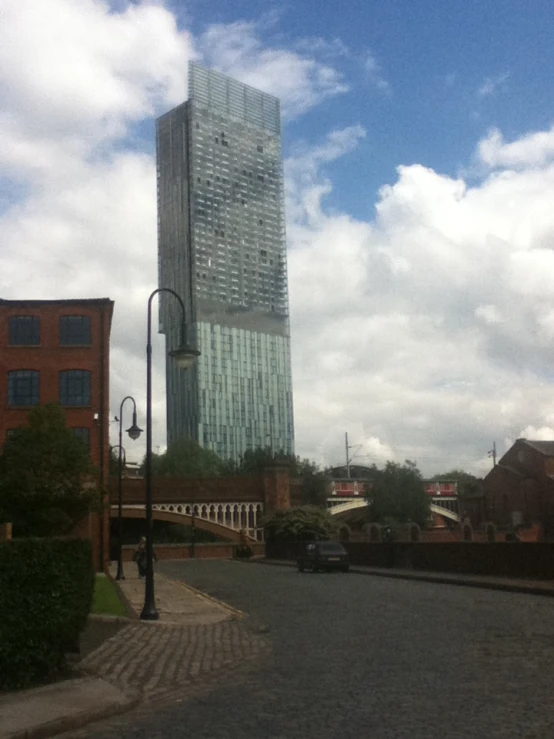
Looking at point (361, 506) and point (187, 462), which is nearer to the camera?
point (361, 506)

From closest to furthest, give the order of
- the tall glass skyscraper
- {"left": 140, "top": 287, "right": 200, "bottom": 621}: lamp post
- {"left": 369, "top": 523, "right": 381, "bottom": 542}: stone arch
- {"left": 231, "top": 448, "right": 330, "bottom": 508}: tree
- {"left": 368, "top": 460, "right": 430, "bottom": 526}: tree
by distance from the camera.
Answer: {"left": 140, "top": 287, "right": 200, "bottom": 621}: lamp post < {"left": 369, "top": 523, "right": 381, "bottom": 542}: stone arch < {"left": 368, "top": 460, "right": 430, "bottom": 526}: tree < {"left": 231, "top": 448, "right": 330, "bottom": 508}: tree < the tall glass skyscraper

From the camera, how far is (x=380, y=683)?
10.2 metres

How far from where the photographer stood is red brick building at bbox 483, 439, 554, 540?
→ 251ft

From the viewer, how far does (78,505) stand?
43.7 metres

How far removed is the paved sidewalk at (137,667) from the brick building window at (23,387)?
36.1 metres

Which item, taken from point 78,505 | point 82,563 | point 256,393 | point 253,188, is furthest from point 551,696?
point 253,188

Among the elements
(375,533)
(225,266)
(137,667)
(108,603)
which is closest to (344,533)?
(375,533)

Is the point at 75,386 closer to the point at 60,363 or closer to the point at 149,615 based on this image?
the point at 60,363

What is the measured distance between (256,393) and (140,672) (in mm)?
158375

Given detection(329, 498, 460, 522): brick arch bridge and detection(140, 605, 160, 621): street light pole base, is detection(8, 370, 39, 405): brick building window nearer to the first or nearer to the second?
detection(140, 605, 160, 621): street light pole base

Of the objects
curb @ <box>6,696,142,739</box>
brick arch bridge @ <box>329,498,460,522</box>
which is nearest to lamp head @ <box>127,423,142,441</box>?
curb @ <box>6,696,142,739</box>

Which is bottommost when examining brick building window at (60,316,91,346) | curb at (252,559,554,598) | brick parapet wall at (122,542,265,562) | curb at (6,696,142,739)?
brick parapet wall at (122,542,265,562)

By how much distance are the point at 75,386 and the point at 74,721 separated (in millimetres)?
47985

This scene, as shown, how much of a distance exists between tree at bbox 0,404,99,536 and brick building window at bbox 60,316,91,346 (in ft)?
38.6
